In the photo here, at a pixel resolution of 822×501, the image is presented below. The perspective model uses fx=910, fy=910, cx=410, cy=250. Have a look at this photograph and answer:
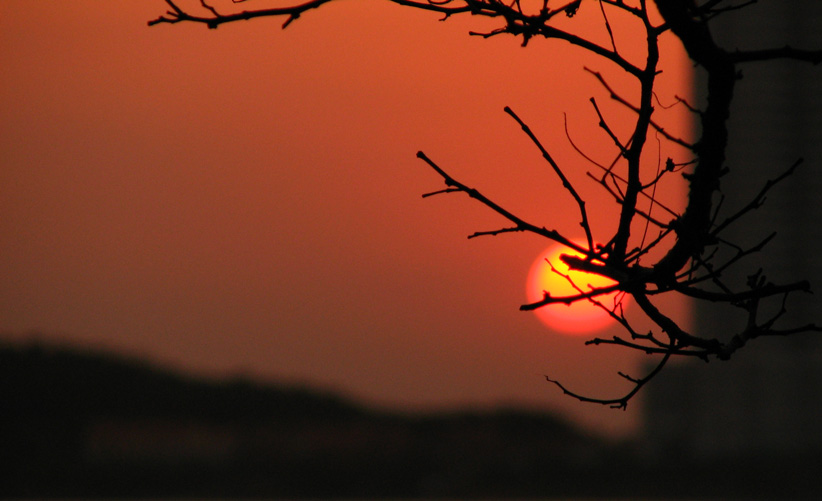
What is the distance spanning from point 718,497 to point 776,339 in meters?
15.2

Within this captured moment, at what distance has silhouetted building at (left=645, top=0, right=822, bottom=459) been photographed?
2285 inches

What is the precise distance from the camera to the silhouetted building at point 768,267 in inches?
2285

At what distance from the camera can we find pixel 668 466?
63656 mm

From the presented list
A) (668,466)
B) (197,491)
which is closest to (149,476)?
(197,491)

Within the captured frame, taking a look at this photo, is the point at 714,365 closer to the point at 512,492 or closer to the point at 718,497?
the point at 718,497

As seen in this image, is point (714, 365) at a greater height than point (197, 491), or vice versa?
point (714, 365)

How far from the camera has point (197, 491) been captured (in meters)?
67.7

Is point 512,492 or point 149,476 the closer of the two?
point 149,476

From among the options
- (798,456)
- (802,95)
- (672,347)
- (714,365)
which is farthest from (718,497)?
(672,347)

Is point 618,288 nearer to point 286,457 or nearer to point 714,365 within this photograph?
point 714,365

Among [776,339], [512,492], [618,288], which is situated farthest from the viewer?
[512,492]

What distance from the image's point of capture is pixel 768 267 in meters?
58.1

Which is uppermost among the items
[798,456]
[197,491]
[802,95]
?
[802,95]

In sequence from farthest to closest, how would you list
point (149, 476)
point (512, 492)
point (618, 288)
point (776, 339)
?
point (512, 492), point (149, 476), point (776, 339), point (618, 288)
